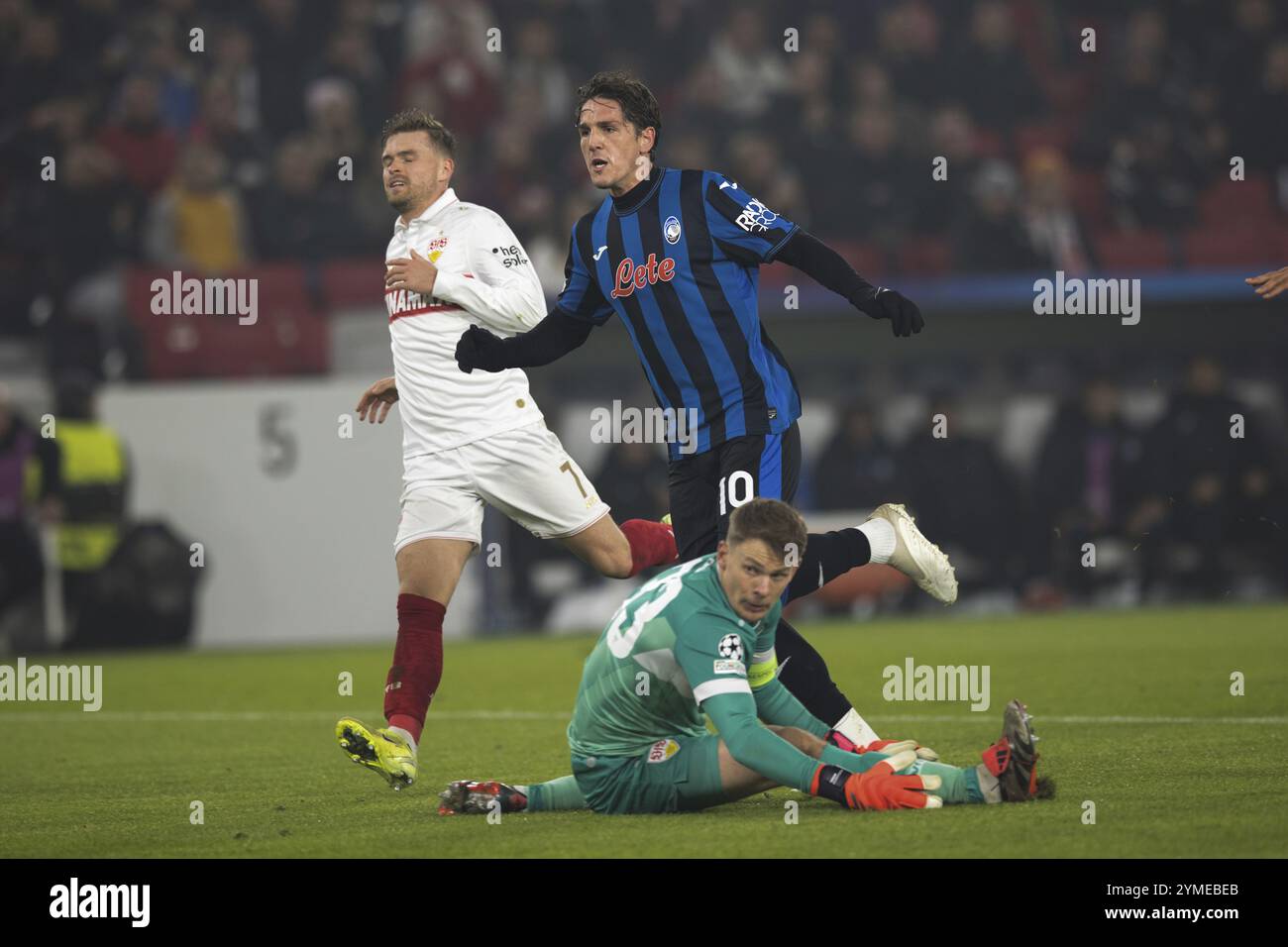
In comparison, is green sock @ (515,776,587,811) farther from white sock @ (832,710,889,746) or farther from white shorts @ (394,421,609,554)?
white shorts @ (394,421,609,554)

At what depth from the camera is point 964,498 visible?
1424cm

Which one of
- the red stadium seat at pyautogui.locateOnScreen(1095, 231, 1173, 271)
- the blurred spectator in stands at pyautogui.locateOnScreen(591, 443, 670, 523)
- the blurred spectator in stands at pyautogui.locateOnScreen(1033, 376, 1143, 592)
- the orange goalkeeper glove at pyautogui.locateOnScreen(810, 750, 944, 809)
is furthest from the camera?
the red stadium seat at pyautogui.locateOnScreen(1095, 231, 1173, 271)

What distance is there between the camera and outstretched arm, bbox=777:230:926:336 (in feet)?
17.7

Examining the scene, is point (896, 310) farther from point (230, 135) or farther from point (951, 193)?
point (230, 135)

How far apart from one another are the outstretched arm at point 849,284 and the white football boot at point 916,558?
2.42 feet

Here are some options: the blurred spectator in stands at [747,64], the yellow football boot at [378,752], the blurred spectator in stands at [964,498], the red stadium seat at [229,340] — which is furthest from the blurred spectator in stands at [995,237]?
the yellow football boot at [378,752]

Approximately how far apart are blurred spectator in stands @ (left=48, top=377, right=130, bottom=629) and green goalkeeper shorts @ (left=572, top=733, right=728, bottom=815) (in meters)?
8.47

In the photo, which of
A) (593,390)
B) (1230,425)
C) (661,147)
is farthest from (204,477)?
(1230,425)

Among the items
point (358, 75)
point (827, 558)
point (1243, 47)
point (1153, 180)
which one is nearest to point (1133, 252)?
point (1153, 180)

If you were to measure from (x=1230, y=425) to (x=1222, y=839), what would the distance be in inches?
377

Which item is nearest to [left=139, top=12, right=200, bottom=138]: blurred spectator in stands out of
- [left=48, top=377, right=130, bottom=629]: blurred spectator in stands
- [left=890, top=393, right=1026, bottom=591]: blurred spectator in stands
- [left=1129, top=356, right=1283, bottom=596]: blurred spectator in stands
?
[left=48, top=377, right=130, bottom=629]: blurred spectator in stands

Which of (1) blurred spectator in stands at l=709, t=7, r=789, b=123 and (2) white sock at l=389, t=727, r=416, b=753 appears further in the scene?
(1) blurred spectator in stands at l=709, t=7, r=789, b=123

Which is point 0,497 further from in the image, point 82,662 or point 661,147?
point 661,147

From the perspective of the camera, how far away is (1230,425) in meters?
13.6
